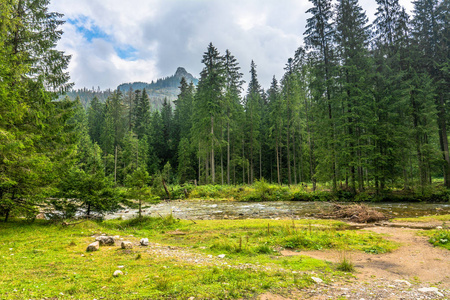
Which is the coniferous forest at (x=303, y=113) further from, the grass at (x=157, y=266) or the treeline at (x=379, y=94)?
the grass at (x=157, y=266)

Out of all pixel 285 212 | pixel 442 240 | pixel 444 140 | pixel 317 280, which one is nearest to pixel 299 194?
pixel 285 212

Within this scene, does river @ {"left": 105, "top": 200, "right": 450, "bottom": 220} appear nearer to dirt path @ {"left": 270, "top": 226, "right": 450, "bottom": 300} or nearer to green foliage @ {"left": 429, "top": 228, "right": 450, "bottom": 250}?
green foliage @ {"left": 429, "top": 228, "right": 450, "bottom": 250}

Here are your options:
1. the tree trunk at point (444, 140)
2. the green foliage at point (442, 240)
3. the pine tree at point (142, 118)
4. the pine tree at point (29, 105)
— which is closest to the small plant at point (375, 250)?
the green foliage at point (442, 240)

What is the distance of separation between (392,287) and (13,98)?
458 inches

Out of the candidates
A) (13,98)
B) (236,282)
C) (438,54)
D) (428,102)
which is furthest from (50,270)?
(438,54)

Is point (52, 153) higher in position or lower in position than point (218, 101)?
lower

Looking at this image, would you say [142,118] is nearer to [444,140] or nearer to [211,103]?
[211,103]

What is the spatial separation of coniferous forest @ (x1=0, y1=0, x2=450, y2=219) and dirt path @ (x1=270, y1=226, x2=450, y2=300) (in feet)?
29.9

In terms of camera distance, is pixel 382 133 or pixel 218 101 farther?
pixel 218 101

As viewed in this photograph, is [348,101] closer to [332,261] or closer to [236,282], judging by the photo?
[332,261]

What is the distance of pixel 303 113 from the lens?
→ 3228 cm

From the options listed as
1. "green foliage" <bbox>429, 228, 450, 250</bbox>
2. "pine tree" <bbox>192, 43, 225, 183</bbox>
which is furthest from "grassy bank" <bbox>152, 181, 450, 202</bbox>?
"green foliage" <bbox>429, 228, 450, 250</bbox>

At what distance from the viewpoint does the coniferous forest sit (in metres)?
8.73

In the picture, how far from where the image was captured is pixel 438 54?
75.7 ft
